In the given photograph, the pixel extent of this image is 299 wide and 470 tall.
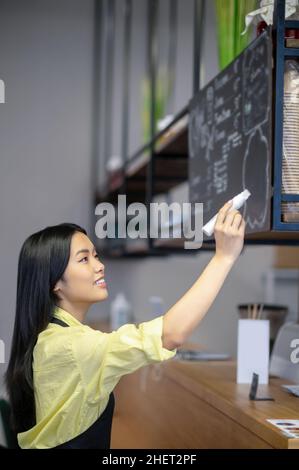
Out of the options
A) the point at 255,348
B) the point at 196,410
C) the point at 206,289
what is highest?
the point at 206,289

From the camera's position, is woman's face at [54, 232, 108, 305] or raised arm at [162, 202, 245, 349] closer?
raised arm at [162, 202, 245, 349]

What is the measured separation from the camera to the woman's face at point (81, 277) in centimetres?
171

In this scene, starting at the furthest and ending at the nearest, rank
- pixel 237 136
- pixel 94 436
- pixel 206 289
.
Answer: pixel 237 136, pixel 94 436, pixel 206 289

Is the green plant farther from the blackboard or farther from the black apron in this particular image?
the black apron

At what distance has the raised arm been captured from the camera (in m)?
1.42

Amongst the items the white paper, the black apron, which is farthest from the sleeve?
the white paper

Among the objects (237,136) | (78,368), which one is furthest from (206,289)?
(237,136)

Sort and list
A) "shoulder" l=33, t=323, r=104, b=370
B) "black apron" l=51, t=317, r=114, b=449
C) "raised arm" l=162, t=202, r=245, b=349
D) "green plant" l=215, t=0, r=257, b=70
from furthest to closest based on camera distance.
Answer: "green plant" l=215, t=0, r=257, b=70
"black apron" l=51, t=317, r=114, b=449
"shoulder" l=33, t=323, r=104, b=370
"raised arm" l=162, t=202, r=245, b=349

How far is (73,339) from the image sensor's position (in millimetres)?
1573

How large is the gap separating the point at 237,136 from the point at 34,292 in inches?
29.4

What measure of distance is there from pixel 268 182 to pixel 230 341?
3.88m

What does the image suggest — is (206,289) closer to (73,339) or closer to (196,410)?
(73,339)

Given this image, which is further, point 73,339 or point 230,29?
point 230,29

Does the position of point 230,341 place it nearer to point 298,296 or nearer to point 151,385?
point 298,296
